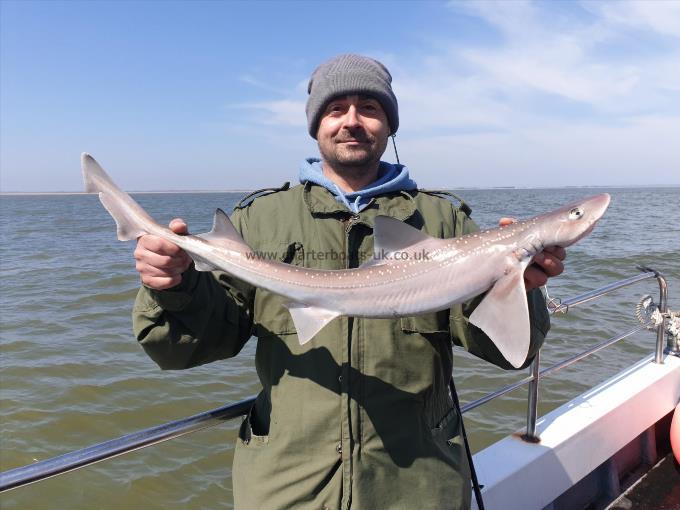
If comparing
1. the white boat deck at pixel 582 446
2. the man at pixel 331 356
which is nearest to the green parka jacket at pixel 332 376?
the man at pixel 331 356

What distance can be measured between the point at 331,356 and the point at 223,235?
0.77m

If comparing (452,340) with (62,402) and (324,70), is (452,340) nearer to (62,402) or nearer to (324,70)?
(324,70)

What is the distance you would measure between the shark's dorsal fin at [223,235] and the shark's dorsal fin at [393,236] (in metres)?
0.62

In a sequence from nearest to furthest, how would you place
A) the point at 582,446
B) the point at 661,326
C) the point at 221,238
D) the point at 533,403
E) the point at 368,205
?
the point at 221,238
the point at 368,205
the point at 533,403
the point at 582,446
the point at 661,326

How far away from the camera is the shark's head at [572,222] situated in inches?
88.7

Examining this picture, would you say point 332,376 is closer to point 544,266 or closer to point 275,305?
point 275,305

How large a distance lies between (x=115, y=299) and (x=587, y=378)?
13.4 m

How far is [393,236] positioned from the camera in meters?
2.32

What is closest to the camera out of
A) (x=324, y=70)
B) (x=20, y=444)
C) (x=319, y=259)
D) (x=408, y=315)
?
(x=408, y=315)

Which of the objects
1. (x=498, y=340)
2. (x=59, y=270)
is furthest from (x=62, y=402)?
(x=59, y=270)

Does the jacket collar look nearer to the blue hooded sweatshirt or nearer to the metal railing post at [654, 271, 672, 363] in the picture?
the blue hooded sweatshirt

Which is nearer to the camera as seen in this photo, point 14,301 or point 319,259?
point 319,259

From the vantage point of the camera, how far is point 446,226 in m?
2.75

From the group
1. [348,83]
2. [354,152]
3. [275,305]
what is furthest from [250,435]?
[348,83]
